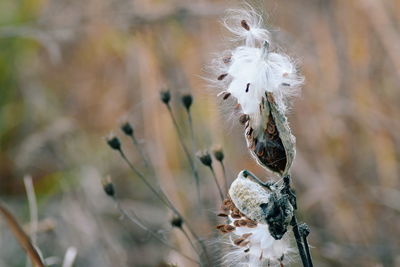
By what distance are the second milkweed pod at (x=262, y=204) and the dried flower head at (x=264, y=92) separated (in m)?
0.05

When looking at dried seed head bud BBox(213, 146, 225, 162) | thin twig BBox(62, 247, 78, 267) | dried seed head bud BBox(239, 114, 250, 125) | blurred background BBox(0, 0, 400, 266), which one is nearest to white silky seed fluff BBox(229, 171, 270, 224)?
dried seed head bud BBox(239, 114, 250, 125)

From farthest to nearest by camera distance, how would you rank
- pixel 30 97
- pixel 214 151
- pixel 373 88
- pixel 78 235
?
1. pixel 30 97
2. pixel 373 88
3. pixel 78 235
4. pixel 214 151

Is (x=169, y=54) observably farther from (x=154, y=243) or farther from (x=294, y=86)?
(x=294, y=86)

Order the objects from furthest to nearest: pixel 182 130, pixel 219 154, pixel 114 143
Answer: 1. pixel 182 130
2. pixel 114 143
3. pixel 219 154

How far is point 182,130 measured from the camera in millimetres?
3748

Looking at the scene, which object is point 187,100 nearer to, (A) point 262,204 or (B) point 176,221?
(B) point 176,221

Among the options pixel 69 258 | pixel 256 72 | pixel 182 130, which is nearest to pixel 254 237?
pixel 256 72

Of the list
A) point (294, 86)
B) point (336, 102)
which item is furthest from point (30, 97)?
point (294, 86)

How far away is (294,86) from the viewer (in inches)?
56.8

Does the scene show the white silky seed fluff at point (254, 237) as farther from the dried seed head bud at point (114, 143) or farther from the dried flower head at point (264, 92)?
the dried seed head bud at point (114, 143)

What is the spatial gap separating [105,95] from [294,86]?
9.99ft

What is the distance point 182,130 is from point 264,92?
2.38 m

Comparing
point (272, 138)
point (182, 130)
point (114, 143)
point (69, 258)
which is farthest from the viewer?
point (182, 130)

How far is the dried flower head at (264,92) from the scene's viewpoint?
1355mm
